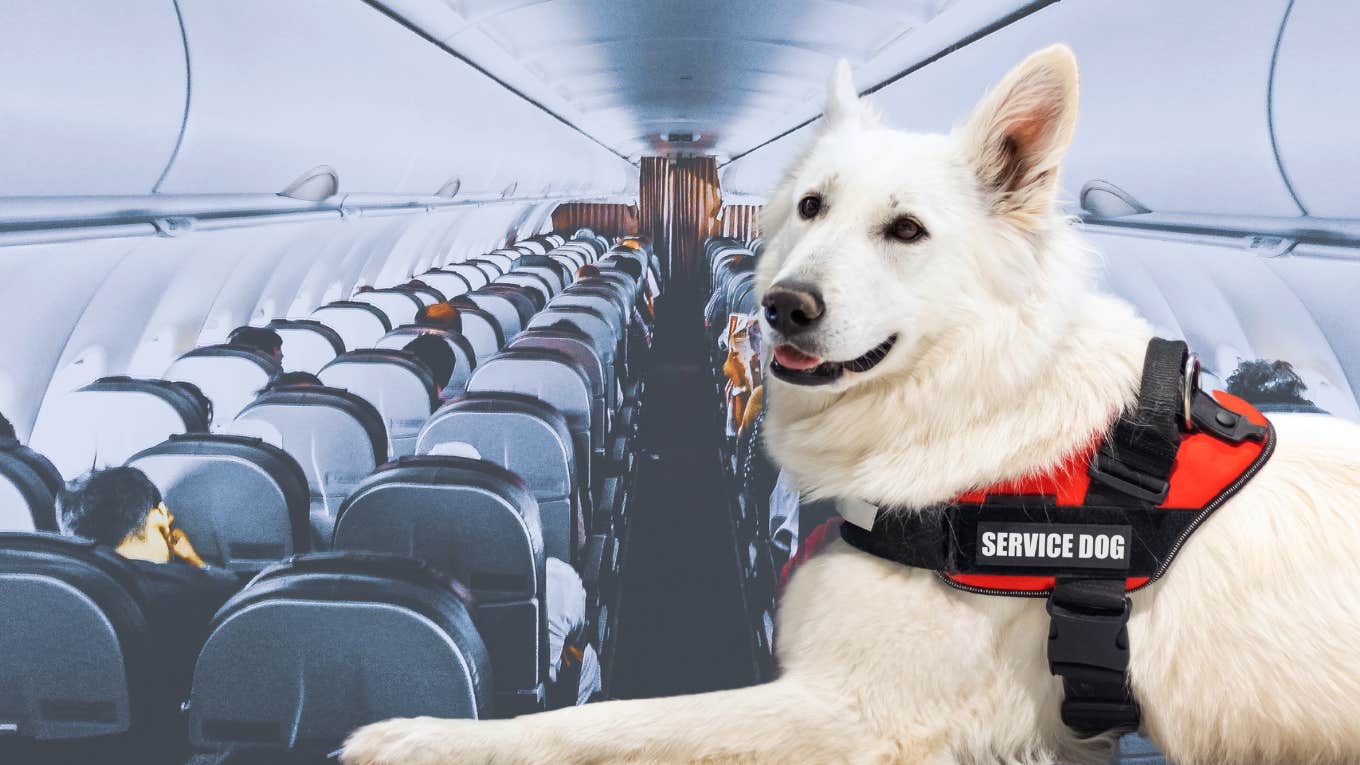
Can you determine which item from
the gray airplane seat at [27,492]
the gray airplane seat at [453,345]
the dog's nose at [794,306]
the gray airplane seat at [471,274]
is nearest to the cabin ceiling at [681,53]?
the gray airplane seat at [453,345]

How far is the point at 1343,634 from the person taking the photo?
1.14 meters

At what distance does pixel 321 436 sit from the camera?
1.81 metres

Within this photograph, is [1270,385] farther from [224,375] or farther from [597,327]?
[224,375]

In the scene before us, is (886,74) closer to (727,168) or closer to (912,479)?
(727,168)

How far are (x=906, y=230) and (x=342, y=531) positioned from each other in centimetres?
123

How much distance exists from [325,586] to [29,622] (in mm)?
516

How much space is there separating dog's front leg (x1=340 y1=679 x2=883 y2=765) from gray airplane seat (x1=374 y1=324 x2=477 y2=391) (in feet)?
3.81

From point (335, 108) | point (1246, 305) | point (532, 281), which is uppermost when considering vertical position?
point (335, 108)

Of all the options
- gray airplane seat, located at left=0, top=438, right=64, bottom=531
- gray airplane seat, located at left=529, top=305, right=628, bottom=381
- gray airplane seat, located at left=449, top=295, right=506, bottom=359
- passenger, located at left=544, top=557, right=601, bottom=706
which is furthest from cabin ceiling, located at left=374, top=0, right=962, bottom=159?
gray airplane seat, located at left=0, top=438, right=64, bottom=531

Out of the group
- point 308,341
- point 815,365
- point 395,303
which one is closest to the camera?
point 815,365

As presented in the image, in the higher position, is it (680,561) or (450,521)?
(450,521)

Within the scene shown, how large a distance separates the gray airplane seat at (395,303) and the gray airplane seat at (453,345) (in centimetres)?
45

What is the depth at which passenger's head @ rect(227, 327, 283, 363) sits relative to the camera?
224cm

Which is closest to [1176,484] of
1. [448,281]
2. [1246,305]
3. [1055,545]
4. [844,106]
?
[1055,545]
